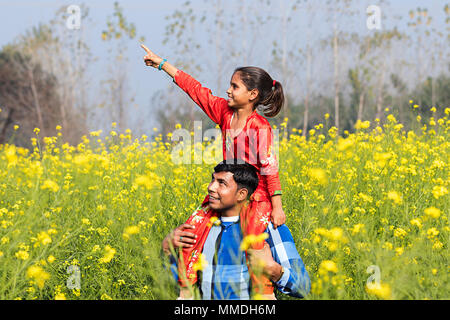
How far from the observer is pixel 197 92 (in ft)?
8.66

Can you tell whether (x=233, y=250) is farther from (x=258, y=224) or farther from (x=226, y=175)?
(x=226, y=175)

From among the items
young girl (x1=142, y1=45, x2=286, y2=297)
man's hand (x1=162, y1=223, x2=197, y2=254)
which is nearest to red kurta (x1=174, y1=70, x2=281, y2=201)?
young girl (x1=142, y1=45, x2=286, y2=297)

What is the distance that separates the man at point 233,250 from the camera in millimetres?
2203

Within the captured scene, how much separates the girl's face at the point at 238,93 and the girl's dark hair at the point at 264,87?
21mm

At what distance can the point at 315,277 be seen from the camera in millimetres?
2488

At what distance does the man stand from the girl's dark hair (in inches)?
16.2

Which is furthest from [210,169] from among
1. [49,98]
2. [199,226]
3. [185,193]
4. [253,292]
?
[49,98]

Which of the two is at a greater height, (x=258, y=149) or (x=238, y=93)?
(x=238, y=93)

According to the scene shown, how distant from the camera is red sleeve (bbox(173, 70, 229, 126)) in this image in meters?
2.59

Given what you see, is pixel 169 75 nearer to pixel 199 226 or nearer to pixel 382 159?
pixel 199 226

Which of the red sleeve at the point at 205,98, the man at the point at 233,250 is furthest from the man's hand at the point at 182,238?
the red sleeve at the point at 205,98

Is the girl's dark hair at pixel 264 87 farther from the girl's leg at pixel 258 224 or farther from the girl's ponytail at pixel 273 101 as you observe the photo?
the girl's leg at pixel 258 224

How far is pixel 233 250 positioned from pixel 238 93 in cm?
83

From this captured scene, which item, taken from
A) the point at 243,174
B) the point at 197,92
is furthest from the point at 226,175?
the point at 197,92
